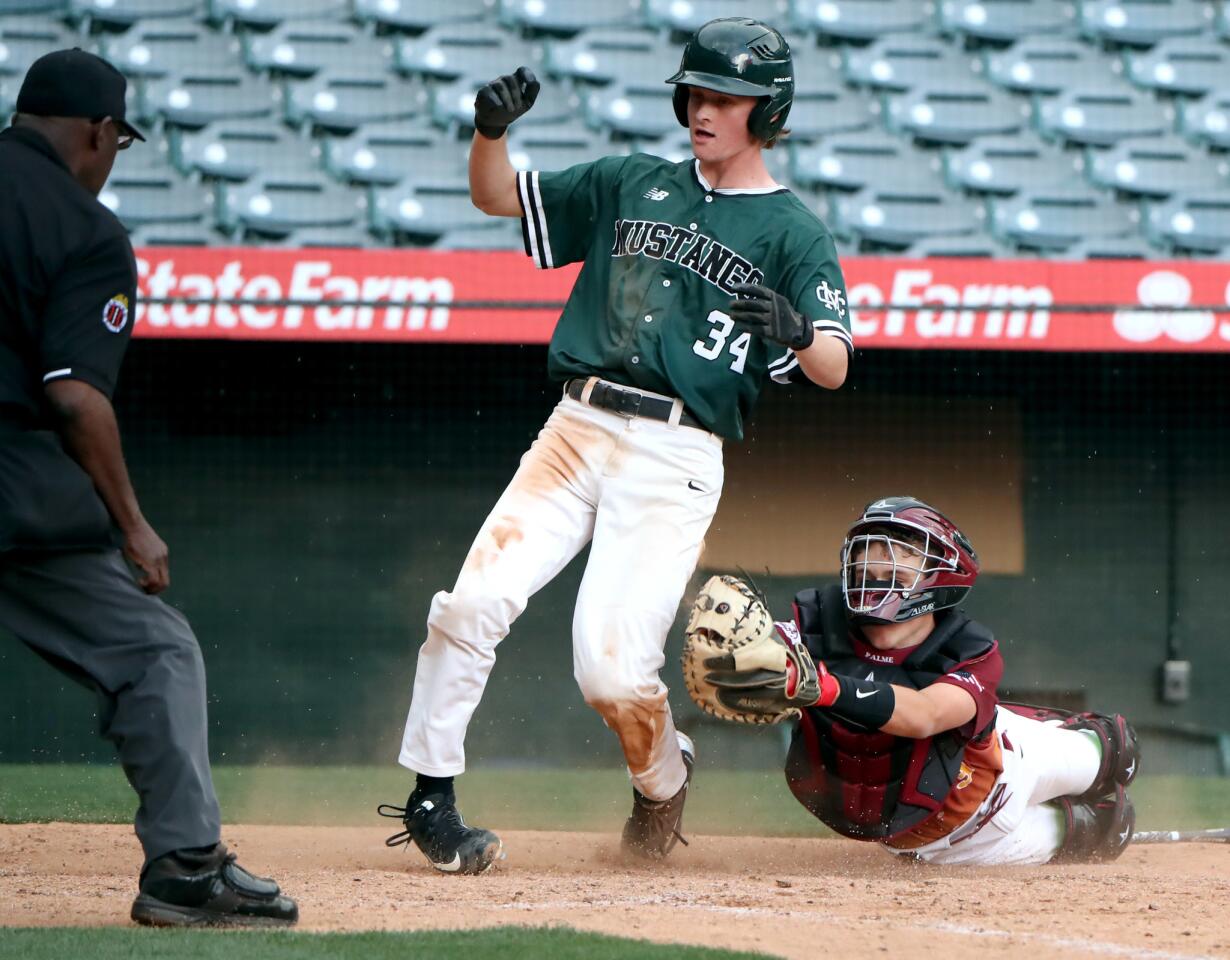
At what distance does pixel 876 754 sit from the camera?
3.84 m

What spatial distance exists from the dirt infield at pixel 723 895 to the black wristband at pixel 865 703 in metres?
0.36

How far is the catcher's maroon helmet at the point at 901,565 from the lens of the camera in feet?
12.5

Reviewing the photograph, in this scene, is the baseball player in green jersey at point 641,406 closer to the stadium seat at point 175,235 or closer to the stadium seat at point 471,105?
the stadium seat at point 175,235

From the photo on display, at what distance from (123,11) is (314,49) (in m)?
0.97

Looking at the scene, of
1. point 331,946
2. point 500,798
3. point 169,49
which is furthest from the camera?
point 169,49

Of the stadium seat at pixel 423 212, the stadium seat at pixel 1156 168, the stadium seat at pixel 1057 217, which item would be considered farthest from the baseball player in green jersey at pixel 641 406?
the stadium seat at pixel 1156 168

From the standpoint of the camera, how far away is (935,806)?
384 centimetres

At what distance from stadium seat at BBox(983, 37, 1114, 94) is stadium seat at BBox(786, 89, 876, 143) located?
0.71 metres

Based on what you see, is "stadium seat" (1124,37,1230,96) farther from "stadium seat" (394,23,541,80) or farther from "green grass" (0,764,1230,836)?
"green grass" (0,764,1230,836)


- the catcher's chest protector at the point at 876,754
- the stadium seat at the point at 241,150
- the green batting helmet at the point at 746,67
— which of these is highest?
the stadium seat at the point at 241,150

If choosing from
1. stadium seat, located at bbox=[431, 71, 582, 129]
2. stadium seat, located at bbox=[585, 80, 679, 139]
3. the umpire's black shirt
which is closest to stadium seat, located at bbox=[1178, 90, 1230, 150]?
stadium seat, located at bbox=[585, 80, 679, 139]

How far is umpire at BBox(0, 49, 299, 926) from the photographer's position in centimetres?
269

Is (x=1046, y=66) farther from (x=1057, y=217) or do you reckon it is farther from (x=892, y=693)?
(x=892, y=693)

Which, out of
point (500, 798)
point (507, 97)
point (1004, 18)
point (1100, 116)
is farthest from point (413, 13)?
point (507, 97)
